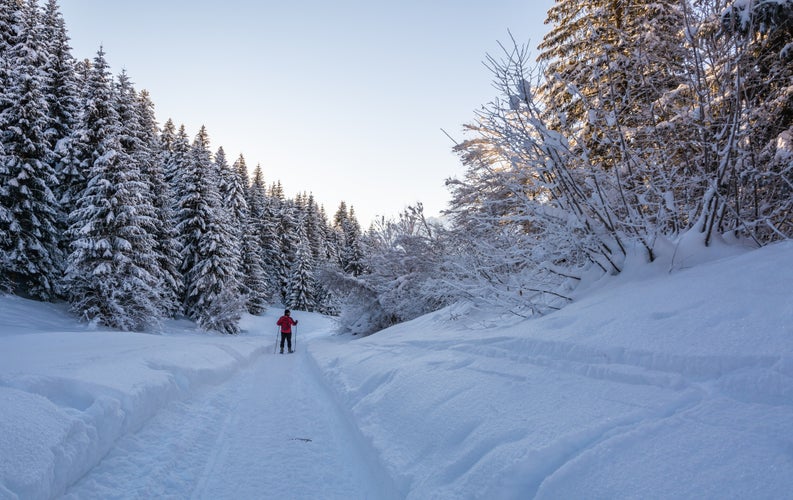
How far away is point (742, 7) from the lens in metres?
3.79

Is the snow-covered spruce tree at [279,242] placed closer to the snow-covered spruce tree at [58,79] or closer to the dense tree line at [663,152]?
the snow-covered spruce tree at [58,79]

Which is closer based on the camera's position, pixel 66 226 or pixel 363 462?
pixel 363 462

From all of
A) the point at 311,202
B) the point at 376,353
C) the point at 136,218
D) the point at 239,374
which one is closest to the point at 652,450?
the point at 376,353

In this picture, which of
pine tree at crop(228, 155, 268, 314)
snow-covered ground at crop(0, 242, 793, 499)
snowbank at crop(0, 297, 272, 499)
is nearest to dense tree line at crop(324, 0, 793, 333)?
snow-covered ground at crop(0, 242, 793, 499)

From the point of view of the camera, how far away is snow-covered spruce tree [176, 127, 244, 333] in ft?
83.1

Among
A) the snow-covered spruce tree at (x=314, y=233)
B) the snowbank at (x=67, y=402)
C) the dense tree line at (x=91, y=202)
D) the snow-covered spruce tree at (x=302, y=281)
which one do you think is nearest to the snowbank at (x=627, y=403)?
the snowbank at (x=67, y=402)

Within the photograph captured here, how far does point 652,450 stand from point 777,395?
2.39 ft

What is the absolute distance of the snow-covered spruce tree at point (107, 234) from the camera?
17.6 m

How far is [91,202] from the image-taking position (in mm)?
18109

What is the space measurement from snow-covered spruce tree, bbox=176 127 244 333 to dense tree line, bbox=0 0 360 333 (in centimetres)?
8

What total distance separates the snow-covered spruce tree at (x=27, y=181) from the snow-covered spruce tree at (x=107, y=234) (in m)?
1.23

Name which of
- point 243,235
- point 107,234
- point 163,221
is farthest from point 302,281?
point 107,234

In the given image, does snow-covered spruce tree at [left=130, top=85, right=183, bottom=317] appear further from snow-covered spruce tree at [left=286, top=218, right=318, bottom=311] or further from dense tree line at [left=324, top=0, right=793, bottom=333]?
dense tree line at [left=324, top=0, right=793, bottom=333]

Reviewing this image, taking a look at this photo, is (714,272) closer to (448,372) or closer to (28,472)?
(448,372)
